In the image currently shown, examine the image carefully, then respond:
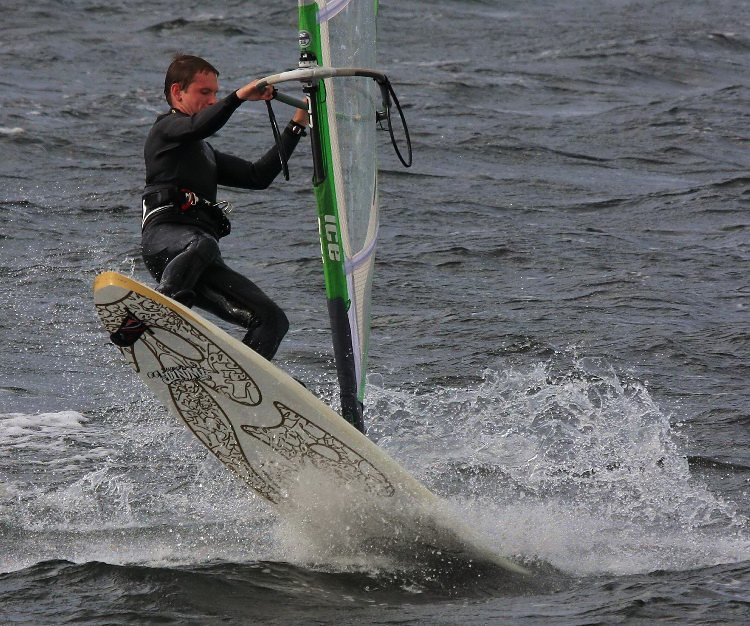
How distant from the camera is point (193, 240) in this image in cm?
613

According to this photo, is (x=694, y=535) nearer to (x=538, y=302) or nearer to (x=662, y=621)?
(x=662, y=621)

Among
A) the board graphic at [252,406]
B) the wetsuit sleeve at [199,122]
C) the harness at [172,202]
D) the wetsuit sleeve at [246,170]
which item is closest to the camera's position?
the wetsuit sleeve at [199,122]

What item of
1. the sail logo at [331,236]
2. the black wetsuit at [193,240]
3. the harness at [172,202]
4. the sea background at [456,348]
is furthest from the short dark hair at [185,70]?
the sea background at [456,348]

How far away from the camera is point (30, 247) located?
12.2m

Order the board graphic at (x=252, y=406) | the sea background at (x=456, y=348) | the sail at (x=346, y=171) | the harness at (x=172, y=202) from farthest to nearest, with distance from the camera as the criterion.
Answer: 1. the harness at (x=172, y=202)
2. the sail at (x=346, y=171)
3. the sea background at (x=456, y=348)
4. the board graphic at (x=252, y=406)

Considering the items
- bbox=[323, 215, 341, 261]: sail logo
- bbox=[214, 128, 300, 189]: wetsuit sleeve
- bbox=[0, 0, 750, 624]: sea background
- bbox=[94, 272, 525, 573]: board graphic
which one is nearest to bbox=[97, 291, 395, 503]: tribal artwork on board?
bbox=[94, 272, 525, 573]: board graphic

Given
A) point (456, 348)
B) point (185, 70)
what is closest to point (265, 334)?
point (185, 70)

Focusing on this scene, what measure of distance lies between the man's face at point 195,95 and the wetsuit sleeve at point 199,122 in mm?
69

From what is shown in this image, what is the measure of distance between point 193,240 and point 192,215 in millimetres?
180

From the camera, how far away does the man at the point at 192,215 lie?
6.08 m

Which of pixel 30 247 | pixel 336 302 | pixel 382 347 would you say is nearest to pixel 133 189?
pixel 30 247

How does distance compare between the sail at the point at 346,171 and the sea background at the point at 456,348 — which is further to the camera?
the sail at the point at 346,171

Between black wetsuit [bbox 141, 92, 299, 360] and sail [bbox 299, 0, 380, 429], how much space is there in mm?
270

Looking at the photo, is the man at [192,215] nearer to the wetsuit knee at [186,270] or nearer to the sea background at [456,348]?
the wetsuit knee at [186,270]
